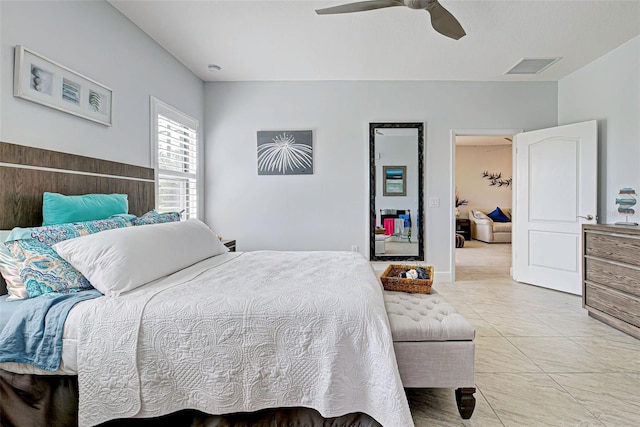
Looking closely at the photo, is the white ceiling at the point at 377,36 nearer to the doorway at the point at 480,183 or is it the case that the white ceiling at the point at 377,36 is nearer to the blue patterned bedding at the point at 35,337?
the blue patterned bedding at the point at 35,337

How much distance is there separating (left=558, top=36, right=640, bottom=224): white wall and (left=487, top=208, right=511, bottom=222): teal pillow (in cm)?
485

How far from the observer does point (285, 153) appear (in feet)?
13.8

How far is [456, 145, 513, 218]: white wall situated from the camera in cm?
885

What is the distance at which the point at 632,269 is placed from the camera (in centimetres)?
252

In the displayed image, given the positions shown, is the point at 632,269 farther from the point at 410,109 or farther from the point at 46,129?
the point at 46,129

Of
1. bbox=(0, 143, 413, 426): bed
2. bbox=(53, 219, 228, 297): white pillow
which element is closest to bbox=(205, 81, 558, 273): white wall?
bbox=(53, 219, 228, 297): white pillow

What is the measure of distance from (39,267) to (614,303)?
402 centimetres

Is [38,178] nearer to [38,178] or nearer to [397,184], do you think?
[38,178]

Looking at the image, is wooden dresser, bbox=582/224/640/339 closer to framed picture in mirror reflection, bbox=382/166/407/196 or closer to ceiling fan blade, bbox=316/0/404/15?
framed picture in mirror reflection, bbox=382/166/407/196

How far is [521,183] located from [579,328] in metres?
2.02

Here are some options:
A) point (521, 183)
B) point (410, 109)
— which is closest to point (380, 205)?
point (410, 109)

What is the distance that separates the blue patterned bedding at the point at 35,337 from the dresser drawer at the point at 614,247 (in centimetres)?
375

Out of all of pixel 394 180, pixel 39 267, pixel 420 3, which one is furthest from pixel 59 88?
pixel 394 180

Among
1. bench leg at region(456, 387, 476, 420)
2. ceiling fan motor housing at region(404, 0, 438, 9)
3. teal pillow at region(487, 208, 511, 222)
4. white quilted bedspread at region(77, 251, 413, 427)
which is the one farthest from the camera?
teal pillow at region(487, 208, 511, 222)
